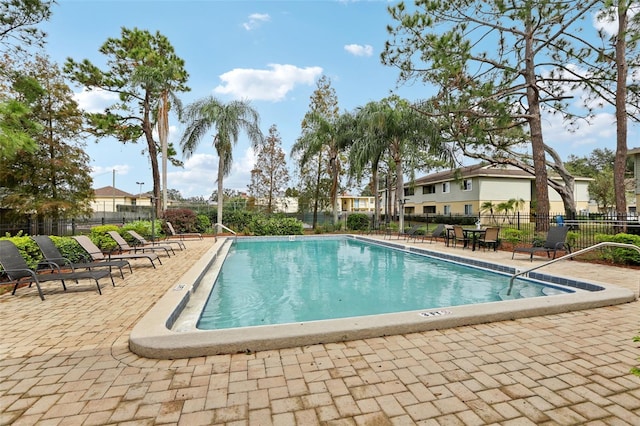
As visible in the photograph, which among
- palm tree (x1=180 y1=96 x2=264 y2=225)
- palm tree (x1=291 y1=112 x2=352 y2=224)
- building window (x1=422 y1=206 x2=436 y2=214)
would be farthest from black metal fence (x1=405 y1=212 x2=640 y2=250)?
building window (x1=422 y1=206 x2=436 y2=214)

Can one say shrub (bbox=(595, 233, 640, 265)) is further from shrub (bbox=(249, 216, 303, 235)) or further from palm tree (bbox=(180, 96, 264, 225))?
palm tree (bbox=(180, 96, 264, 225))

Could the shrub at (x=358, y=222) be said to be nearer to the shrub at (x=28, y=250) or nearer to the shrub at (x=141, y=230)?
the shrub at (x=141, y=230)

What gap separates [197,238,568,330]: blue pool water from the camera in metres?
5.33

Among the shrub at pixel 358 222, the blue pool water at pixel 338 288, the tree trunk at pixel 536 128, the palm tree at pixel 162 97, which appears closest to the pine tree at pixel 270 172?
the shrub at pixel 358 222

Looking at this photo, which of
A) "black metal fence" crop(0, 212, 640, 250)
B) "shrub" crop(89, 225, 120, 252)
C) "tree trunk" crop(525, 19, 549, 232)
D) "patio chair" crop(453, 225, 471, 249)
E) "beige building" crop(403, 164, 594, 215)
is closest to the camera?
"shrub" crop(89, 225, 120, 252)

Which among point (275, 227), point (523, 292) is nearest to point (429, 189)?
point (275, 227)

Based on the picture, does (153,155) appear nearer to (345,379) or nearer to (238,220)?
(238,220)

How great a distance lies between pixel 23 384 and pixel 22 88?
6.60 meters

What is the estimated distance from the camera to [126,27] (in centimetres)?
1808

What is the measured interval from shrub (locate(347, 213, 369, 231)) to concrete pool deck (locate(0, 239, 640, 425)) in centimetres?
1680

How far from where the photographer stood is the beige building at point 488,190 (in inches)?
1109

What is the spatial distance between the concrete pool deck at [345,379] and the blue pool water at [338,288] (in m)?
Answer: 1.76

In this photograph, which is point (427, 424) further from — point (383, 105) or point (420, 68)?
point (383, 105)

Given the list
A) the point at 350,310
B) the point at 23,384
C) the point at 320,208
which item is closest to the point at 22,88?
the point at 23,384
